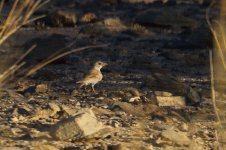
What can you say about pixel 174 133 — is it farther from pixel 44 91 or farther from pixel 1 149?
pixel 44 91

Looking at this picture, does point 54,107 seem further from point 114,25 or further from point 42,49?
point 114,25

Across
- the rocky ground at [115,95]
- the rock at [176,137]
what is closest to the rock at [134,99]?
the rocky ground at [115,95]

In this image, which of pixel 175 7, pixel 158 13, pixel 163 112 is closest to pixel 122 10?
pixel 175 7

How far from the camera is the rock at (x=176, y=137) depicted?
695 centimetres

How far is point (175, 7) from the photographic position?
24.0m

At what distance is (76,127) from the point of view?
666cm

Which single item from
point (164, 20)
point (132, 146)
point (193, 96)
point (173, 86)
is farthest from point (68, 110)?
point (164, 20)

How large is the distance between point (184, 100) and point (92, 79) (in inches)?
49.9

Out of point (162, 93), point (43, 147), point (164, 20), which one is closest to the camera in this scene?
point (43, 147)

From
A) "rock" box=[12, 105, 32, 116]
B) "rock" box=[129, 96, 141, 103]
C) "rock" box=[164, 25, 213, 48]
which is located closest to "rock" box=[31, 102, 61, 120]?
"rock" box=[12, 105, 32, 116]

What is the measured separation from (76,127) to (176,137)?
3.38ft

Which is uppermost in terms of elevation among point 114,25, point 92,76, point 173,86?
point 114,25

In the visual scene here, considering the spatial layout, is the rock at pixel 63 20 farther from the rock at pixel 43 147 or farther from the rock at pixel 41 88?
the rock at pixel 43 147

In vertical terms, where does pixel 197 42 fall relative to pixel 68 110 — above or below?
above
